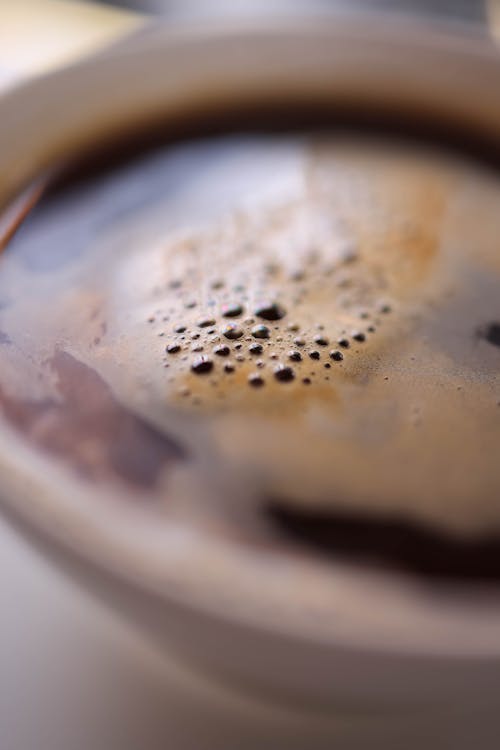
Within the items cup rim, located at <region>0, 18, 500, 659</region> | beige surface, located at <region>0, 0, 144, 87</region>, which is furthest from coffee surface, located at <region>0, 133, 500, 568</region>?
beige surface, located at <region>0, 0, 144, 87</region>

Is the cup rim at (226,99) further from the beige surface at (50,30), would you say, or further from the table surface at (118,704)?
the beige surface at (50,30)

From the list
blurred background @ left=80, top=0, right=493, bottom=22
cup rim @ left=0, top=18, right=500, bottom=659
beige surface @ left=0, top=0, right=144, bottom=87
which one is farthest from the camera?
blurred background @ left=80, top=0, right=493, bottom=22

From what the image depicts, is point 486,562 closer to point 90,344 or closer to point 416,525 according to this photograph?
point 416,525

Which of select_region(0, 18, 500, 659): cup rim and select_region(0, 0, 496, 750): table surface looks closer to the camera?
select_region(0, 18, 500, 659): cup rim

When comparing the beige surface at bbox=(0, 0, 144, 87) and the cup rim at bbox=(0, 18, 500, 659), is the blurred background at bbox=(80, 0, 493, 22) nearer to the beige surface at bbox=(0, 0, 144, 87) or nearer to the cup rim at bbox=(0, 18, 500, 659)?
the beige surface at bbox=(0, 0, 144, 87)

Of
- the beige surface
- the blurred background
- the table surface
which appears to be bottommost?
the table surface

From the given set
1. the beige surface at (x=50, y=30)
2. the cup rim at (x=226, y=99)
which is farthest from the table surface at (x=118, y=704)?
the beige surface at (x=50, y=30)

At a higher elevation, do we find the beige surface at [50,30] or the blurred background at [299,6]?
the blurred background at [299,6]

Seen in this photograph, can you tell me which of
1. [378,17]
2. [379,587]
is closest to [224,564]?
[379,587]

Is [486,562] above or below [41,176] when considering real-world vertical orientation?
below
